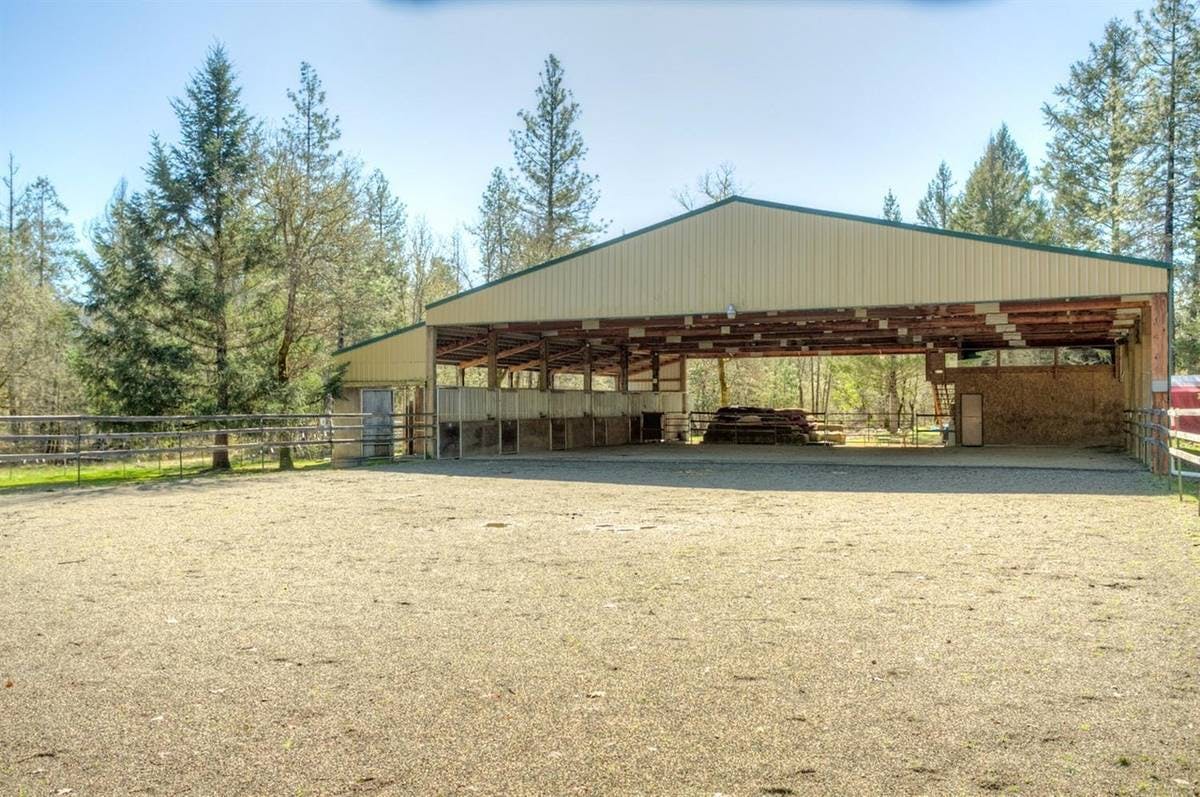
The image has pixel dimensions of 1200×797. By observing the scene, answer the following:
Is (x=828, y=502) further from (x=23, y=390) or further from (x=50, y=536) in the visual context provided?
(x=23, y=390)

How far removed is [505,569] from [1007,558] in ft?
13.6

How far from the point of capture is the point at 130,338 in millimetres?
18984

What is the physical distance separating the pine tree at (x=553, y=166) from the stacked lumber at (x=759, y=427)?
37.2 ft

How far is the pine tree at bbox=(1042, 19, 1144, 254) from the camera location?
30375 mm

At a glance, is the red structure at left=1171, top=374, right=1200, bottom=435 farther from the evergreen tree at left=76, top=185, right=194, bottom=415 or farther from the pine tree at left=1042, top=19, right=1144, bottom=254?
the evergreen tree at left=76, top=185, right=194, bottom=415

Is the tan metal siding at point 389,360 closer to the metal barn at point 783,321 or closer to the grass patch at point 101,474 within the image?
the metal barn at point 783,321

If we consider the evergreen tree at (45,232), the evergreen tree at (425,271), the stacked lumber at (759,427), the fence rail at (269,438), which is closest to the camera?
the fence rail at (269,438)

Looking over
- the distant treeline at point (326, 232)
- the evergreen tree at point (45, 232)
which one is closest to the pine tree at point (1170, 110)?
the distant treeline at point (326, 232)

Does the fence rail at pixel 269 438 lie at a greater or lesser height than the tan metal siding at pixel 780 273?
lesser

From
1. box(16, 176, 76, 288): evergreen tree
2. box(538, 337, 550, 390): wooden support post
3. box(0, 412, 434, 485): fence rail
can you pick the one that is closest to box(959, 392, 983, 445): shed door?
box(538, 337, 550, 390): wooden support post

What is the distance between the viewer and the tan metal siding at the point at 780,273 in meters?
16.3

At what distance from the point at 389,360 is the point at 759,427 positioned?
13074 mm

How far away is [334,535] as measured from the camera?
8.83 meters

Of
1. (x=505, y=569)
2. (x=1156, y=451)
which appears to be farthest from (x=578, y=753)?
(x=1156, y=451)
